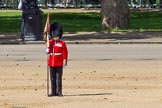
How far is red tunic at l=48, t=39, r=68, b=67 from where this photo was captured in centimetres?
1317

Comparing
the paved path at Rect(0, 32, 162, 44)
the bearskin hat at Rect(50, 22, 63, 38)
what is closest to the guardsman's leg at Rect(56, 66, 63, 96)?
the bearskin hat at Rect(50, 22, 63, 38)

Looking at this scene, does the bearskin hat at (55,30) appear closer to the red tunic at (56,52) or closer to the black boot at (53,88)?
the red tunic at (56,52)

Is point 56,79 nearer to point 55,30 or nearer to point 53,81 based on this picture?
point 53,81

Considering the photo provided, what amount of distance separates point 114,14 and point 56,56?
23.9m

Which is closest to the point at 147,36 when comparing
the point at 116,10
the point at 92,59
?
the point at 116,10

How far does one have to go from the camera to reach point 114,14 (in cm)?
3688

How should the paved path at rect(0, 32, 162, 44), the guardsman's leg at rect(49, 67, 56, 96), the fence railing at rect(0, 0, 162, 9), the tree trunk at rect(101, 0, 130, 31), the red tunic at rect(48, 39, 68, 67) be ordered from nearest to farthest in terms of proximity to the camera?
the red tunic at rect(48, 39, 68, 67), the guardsman's leg at rect(49, 67, 56, 96), the paved path at rect(0, 32, 162, 44), the tree trunk at rect(101, 0, 130, 31), the fence railing at rect(0, 0, 162, 9)

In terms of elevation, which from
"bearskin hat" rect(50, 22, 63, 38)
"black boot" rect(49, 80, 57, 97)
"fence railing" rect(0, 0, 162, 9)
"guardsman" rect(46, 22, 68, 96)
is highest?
"bearskin hat" rect(50, 22, 63, 38)

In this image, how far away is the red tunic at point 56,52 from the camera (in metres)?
13.2

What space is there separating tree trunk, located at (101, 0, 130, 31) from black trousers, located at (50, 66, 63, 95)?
77.0ft

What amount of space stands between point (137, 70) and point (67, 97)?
4991 mm

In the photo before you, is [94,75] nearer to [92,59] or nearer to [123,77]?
[123,77]

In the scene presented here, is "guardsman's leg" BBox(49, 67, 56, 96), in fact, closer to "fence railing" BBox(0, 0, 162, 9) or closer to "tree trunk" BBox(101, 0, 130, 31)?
"tree trunk" BBox(101, 0, 130, 31)

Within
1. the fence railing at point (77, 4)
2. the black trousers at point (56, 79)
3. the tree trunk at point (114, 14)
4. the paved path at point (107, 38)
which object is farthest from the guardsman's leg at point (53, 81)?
the fence railing at point (77, 4)
